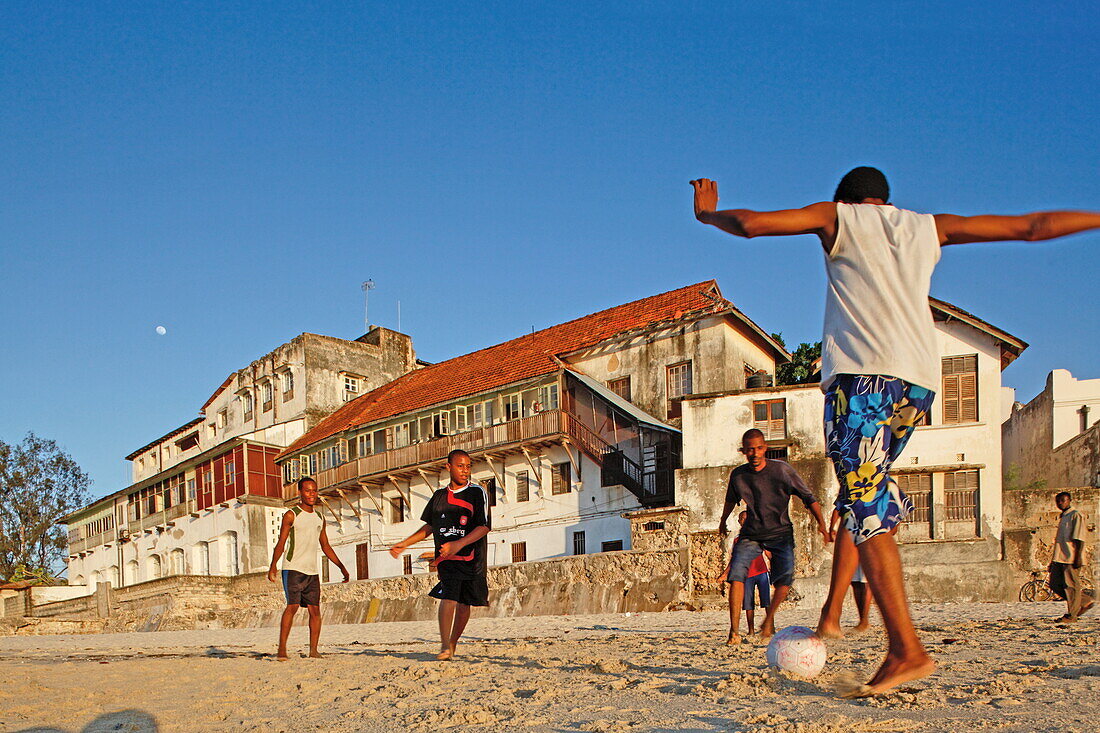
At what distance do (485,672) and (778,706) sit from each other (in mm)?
2462

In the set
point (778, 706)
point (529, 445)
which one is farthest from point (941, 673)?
point (529, 445)

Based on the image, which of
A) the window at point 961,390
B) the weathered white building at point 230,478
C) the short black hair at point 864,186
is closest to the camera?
the short black hair at point 864,186

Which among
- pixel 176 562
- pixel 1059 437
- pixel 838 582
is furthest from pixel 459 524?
pixel 176 562

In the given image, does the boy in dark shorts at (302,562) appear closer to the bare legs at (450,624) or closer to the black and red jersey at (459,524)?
the black and red jersey at (459,524)

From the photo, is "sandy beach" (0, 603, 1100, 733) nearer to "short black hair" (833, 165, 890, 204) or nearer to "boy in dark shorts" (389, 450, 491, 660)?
"boy in dark shorts" (389, 450, 491, 660)

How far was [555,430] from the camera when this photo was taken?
3438cm

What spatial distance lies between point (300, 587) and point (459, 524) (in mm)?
2090

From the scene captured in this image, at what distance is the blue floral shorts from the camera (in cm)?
384

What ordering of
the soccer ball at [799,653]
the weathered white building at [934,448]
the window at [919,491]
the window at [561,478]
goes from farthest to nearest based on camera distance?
the window at [561,478] < the window at [919,491] < the weathered white building at [934,448] < the soccer ball at [799,653]

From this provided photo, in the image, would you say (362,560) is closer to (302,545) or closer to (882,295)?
(302,545)

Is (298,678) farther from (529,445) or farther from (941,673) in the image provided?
(529,445)

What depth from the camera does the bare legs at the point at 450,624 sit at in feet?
23.7

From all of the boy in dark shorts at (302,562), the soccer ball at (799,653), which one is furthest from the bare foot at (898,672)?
the boy in dark shorts at (302,562)

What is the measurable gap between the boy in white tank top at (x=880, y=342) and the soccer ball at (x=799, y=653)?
63 cm
